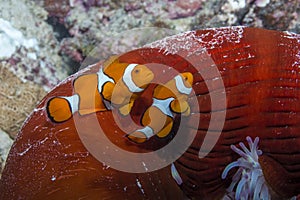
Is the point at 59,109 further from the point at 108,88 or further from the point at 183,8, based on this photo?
the point at 183,8

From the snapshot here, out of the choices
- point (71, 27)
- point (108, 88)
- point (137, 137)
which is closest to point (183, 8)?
point (71, 27)

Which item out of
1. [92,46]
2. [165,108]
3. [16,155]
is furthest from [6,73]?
[165,108]

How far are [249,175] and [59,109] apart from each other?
0.80 m

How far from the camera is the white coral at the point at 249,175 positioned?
54.2 inches

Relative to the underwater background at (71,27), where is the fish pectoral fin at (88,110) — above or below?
below

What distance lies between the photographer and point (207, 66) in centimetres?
152

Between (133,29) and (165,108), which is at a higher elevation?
(133,29)

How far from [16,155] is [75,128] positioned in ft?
1.09

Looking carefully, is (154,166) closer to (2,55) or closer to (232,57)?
(232,57)

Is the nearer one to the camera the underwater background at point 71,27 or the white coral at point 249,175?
the white coral at point 249,175

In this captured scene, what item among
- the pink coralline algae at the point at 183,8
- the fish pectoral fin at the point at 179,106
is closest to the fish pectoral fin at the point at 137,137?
the fish pectoral fin at the point at 179,106

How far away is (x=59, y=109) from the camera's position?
57.9 inches

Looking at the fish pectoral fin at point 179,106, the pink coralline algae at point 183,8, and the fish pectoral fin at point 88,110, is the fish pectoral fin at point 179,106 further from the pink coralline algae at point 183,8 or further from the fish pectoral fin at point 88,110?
the pink coralline algae at point 183,8

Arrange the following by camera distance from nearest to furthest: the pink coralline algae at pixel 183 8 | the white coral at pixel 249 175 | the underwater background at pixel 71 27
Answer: the white coral at pixel 249 175 < the underwater background at pixel 71 27 < the pink coralline algae at pixel 183 8
